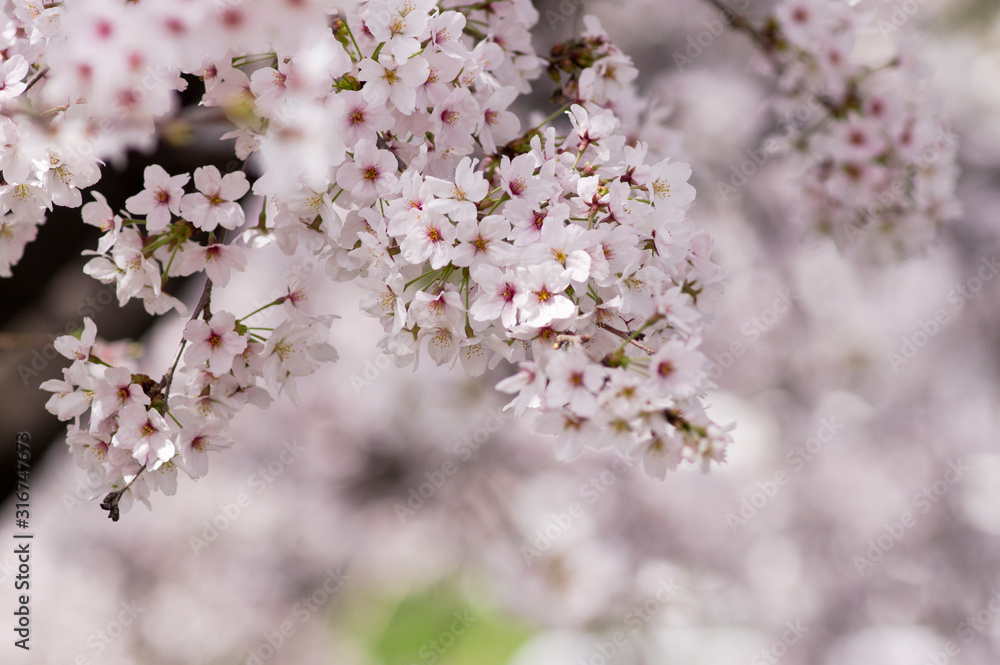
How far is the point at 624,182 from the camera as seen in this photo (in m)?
0.72

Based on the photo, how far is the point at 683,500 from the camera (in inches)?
99.8

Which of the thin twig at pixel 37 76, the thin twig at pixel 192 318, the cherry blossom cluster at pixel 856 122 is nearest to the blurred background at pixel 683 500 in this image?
the cherry blossom cluster at pixel 856 122

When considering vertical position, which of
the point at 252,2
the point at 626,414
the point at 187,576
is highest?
the point at 252,2

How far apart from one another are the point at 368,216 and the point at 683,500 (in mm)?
2181

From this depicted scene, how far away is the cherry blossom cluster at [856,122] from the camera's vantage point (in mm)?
1182

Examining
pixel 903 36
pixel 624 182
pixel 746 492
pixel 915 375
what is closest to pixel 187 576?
pixel 746 492

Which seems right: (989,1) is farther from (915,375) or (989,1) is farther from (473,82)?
(473,82)

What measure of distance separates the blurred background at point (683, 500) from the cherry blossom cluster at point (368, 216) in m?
1.55

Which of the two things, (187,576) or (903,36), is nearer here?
(903,36)

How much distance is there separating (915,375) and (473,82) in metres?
2.62

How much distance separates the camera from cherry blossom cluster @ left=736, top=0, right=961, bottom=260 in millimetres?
1182

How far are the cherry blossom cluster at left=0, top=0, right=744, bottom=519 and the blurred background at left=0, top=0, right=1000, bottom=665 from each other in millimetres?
1550

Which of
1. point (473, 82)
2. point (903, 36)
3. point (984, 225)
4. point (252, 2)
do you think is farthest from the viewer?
point (984, 225)

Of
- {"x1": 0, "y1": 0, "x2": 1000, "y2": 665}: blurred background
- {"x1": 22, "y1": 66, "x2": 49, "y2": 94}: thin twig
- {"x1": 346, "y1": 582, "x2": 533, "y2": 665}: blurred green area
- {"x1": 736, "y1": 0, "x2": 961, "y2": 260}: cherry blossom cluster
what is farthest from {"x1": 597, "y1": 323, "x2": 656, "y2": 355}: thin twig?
{"x1": 346, "y1": 582, "x2": 533, "y2": 665}: blurred green area
